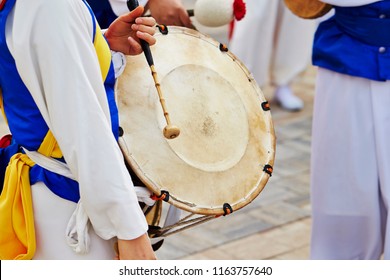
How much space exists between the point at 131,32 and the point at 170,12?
509mm

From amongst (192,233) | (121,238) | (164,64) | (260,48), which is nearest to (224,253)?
(192,233)

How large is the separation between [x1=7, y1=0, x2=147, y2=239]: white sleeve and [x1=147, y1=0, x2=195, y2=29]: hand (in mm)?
728

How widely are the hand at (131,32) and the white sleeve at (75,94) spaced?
0.17 metres

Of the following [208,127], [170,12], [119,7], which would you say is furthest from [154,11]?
[208,127]

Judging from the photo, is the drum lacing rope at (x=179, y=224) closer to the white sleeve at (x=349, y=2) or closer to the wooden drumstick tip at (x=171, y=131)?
the wooden drumstick tip at (x=171, y=131)

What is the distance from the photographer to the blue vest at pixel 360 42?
280 cm

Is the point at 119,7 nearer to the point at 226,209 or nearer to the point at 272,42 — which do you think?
the point at 226,209

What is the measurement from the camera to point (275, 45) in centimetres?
636

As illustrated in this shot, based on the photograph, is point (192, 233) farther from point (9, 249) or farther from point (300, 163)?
point (9, 249)

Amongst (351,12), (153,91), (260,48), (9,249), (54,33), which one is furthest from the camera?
(260,48)

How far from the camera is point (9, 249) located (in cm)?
201

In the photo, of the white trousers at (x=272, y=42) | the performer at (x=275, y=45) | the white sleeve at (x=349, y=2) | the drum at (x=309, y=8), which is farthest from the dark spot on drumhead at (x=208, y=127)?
the performer at (x=275, y=45)

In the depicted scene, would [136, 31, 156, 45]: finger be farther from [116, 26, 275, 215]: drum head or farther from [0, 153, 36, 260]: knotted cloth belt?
[0, 153, 36, 260]: knotted cloth belt

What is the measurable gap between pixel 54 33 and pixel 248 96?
2.66ft
